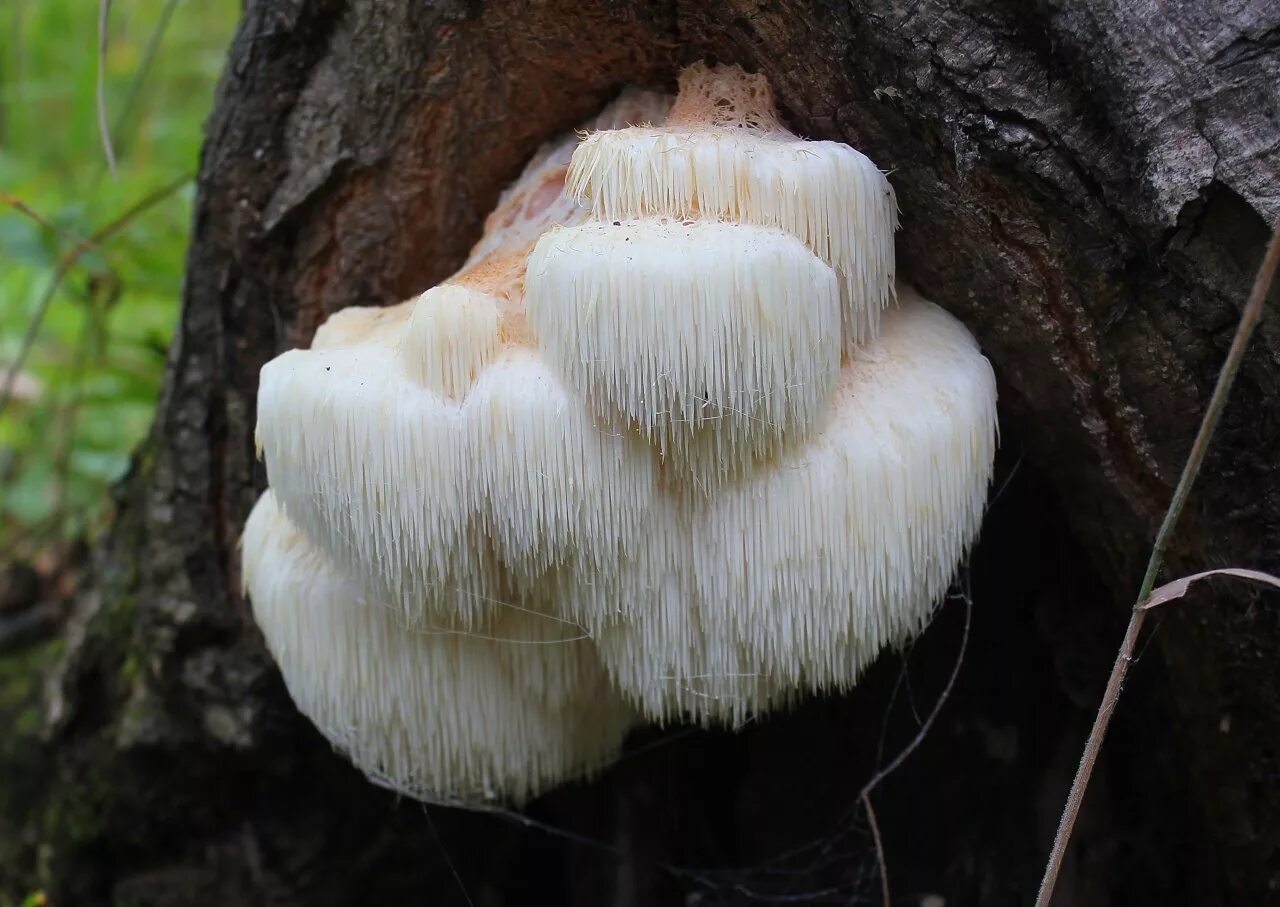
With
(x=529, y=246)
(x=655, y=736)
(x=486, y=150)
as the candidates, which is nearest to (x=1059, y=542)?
(x=655, y=736)

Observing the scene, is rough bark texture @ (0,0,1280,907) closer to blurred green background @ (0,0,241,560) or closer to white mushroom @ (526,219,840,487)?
white mushroom @ (526,219,840,487)

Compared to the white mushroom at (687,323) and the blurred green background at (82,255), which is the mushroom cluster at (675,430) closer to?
the white mushroom at (687,323)

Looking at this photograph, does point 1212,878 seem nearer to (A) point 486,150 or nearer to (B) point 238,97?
(A) point 486,150

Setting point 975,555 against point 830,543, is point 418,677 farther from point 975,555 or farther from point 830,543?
point 975,555

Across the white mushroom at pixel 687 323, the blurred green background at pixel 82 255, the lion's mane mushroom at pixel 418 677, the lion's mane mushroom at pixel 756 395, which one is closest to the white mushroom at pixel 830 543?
the lion's mane mushroom at pixel 756 395

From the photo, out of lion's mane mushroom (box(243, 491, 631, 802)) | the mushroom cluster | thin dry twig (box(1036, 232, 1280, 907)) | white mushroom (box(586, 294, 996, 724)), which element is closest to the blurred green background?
lion's mane mushroom (box(243, 491, 631, 802))

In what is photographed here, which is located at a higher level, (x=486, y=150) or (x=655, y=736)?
(x=486, y=150)
